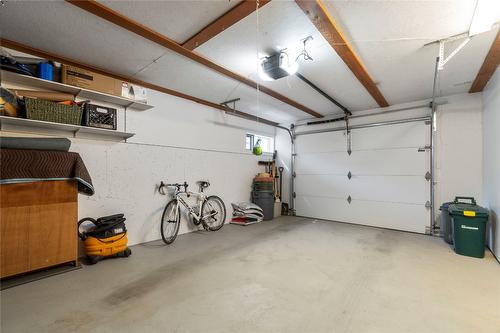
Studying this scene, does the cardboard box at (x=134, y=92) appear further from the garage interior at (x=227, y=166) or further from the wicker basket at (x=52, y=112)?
the wicker basket at (x=52, y=112)

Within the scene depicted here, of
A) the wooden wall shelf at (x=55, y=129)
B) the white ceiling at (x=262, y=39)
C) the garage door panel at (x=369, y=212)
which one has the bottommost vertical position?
the garage door panel at (x=369, y=212)

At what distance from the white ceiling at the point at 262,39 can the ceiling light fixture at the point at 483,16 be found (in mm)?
66

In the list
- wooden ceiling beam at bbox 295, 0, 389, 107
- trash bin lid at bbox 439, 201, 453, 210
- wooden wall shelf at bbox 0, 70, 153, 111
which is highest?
wooden ceiling beam at bbox 295, 0, 389, 107

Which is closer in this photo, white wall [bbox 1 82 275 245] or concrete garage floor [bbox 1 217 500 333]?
concrete garage floor [bbox 1 217 500 333]

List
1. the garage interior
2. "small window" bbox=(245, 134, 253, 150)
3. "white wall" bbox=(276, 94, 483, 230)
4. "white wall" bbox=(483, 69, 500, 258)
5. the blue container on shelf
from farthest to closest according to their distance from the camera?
1. "small window" bbox=(245, 134, 253, 150)
2. "white wall" bbox=(276, 94, 483, 230)
3. "white wall" bbox=(483, 69, 500, 258)
4. the blue container on shelf
5. the garage interior

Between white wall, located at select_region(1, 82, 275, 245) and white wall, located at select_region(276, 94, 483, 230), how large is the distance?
397cm

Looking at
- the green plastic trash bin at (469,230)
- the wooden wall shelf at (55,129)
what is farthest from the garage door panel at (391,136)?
the wooden wall shelf at (55,129)

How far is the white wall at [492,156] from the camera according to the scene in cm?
284

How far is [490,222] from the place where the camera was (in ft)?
10.2

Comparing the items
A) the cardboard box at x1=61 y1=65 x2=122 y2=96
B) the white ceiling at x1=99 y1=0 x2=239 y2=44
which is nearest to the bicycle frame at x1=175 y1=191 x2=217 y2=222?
the cardboard box at x1=61 y1=65 x2=122 y2=96

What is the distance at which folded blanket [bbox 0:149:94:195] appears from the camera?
2.07m

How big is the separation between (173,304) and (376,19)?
10.2ft

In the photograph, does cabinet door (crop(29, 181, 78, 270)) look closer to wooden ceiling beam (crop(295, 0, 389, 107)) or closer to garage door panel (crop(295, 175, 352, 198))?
wooden ceiling beam (crop(295, 0, 389, 107))

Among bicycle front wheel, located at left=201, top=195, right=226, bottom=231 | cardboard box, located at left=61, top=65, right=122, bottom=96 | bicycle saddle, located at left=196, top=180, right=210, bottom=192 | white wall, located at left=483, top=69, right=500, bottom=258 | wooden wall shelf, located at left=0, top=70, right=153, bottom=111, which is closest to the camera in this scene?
wooden wall shelf, located at left=0, top=70, right=153, bottom=111
